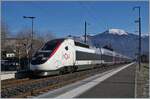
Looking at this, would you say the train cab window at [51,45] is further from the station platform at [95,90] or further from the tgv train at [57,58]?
the station platform at [95,90]

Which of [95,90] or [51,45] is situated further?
[51,45]

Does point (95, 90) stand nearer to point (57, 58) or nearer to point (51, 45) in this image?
point (57, 58)

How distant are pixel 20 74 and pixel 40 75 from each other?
2697 millimetres

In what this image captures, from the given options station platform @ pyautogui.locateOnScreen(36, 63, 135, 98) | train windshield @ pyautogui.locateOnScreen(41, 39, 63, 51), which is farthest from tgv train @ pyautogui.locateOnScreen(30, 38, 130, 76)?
station platform @ pyautogui.locateOnScreen(36, 63, 135, 98)

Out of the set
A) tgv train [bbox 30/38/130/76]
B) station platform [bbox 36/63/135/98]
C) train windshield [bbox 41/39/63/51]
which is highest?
train windshield [bbox 41/39/63/51]

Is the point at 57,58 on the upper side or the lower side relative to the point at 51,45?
lower

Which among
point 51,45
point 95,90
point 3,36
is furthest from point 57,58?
point 3,36

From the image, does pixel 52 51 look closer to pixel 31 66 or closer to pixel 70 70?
pixel 31 66

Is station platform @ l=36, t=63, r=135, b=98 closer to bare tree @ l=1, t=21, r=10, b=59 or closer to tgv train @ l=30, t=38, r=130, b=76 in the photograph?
tgv train @ l=30, t=38, r=130, b=76

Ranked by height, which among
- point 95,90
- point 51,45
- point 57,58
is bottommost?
point 95,90

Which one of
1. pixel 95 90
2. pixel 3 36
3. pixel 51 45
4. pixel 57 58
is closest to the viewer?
pixel 95 90

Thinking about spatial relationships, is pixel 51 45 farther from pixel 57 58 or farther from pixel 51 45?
pixel 57 58

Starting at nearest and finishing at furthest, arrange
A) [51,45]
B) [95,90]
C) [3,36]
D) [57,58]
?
[95,90], [57,58], [51,45], [3,36]

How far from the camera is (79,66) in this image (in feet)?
123
